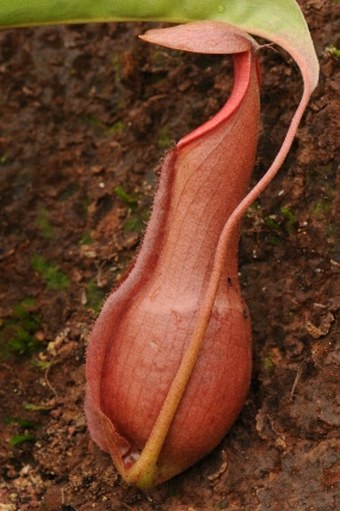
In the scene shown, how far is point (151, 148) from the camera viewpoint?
2082 millimetres

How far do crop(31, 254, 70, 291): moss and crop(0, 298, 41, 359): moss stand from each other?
0.07 metres

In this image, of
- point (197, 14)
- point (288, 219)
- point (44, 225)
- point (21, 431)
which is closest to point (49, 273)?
point (44, 225)

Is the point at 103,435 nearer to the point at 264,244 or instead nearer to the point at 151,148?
the point at 264,244

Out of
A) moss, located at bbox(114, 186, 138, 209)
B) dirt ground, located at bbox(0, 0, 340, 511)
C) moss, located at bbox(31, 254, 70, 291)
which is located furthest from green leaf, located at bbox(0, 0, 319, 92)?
moss, located at bbox(31, 254, 70, 291)

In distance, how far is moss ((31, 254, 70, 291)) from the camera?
2.03 metres

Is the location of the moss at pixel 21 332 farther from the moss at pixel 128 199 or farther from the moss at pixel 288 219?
the moss at pixel 288 219

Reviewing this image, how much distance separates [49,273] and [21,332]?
18 cm

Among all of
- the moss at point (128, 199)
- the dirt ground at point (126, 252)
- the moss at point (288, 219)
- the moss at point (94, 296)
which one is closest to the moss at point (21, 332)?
the dirt ground at point (126, 252)

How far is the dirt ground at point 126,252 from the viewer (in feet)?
4.97

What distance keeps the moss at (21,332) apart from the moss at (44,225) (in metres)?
0.19

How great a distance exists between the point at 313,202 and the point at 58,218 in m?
0.75

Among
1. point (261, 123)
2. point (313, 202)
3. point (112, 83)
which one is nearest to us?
point (313, 202)

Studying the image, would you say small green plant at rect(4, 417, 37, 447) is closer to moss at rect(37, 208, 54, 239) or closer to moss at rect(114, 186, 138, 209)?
moss at rect(37, 208, 54, 239)

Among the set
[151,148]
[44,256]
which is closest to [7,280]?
[44,256]
